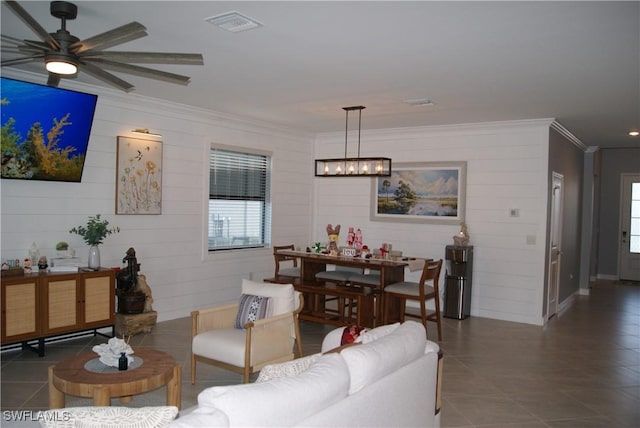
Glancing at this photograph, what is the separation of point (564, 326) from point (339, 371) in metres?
5.60

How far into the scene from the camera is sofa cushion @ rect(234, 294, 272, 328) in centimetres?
439

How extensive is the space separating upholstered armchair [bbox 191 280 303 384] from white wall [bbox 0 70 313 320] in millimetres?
2107

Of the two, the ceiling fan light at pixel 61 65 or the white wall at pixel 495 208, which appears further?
the white wall at pixel 495 208

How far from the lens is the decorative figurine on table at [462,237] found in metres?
7.16

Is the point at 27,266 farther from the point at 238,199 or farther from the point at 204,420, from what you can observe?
the point at 204,420

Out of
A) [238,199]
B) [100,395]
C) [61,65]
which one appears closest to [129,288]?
[238,199]

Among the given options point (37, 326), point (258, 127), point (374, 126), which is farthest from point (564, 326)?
point (37, 326)

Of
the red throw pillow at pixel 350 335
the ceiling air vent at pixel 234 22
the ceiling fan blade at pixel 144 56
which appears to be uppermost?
the ceiling air vent at pixel 234 22

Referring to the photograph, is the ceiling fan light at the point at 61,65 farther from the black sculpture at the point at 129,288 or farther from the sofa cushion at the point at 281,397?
the black sculpture at the point at 129,288

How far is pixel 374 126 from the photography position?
305 inches

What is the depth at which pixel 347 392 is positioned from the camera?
2357 millimetres

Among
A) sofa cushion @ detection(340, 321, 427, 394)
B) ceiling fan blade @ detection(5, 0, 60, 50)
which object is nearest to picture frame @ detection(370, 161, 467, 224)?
sofa cushion @ detection(340, 321, 427, 394)

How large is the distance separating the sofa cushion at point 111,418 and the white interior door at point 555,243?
627 centimetres

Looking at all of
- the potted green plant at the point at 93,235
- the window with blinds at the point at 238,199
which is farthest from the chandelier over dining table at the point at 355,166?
the potted green plant at the point at 93,235
